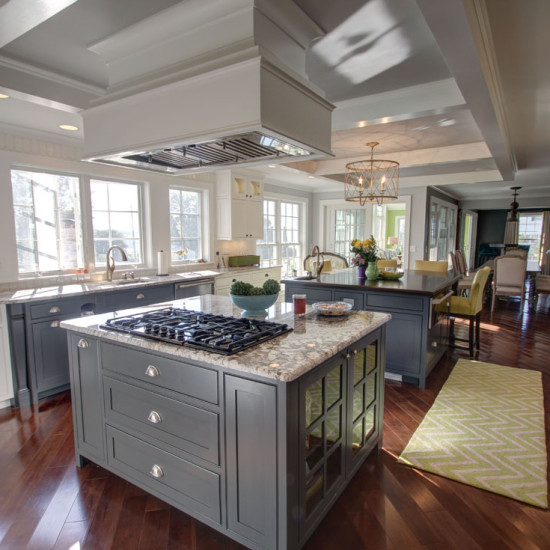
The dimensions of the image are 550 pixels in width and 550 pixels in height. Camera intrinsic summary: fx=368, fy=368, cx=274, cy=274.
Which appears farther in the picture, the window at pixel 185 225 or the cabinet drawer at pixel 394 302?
the window at pixel 185 225

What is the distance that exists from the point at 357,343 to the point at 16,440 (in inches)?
96.3

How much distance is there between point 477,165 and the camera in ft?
18.1

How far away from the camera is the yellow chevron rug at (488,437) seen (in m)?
2.15

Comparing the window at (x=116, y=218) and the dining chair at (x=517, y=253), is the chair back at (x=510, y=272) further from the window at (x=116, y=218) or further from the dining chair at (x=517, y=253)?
the window at (x=116, y=218)

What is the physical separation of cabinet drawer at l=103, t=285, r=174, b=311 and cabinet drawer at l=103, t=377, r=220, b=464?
1.70 m

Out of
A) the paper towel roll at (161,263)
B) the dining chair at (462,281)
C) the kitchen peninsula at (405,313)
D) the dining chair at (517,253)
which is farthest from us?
the dining chair at (517,253)

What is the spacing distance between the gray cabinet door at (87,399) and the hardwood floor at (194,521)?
0.57ft

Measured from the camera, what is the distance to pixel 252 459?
1.52 m

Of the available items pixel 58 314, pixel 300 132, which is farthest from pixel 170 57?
pixel 58 314

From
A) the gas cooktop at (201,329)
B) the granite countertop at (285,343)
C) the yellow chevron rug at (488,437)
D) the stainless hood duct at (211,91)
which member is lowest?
the yellow chevron rug at (488,437)

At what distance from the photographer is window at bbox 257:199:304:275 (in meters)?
7.04

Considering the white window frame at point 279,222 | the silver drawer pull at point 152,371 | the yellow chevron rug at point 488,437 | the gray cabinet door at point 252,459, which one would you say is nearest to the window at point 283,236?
the white window frame at point 279,222

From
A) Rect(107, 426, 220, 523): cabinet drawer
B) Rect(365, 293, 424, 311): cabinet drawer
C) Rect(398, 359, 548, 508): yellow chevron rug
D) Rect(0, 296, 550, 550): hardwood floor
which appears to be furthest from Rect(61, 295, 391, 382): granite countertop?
Rect(365, 293, 424, 311): cabinet drawer

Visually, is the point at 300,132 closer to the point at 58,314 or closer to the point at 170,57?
the point at 170,57
